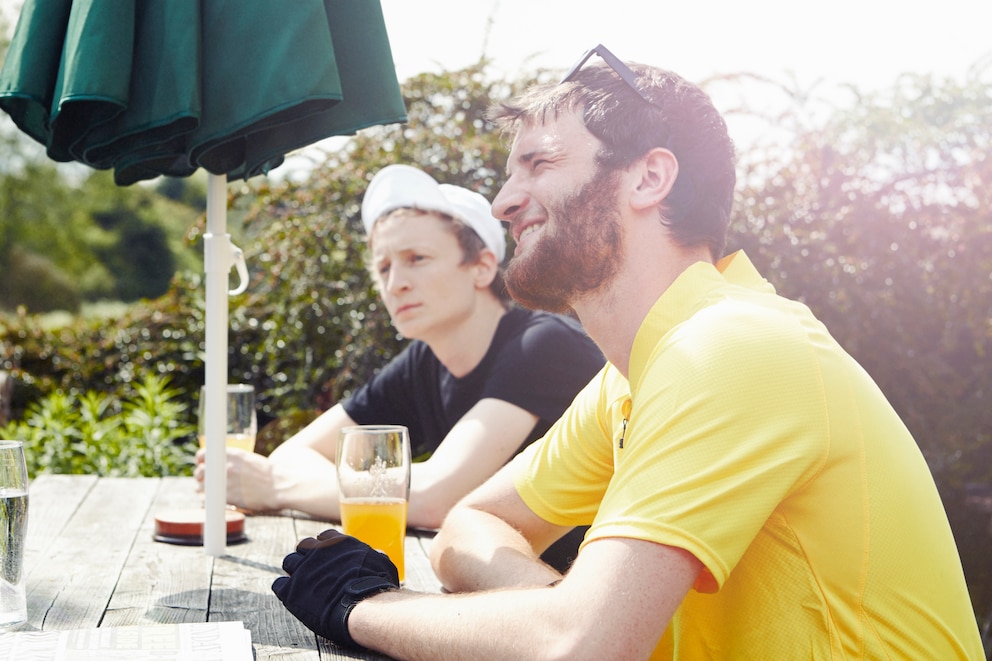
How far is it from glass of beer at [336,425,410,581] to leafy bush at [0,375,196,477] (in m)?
3.07

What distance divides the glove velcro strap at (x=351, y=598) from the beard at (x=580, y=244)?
0.59 m

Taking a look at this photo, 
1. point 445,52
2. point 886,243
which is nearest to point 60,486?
point 445,52

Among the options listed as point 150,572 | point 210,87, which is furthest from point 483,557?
point 210,87

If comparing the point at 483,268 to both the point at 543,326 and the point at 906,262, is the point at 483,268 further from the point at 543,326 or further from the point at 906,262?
the point at 906,262

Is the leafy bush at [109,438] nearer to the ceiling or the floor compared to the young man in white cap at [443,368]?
nearer to the floor

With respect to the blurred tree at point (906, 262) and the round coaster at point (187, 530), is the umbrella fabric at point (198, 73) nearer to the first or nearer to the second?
the round coaster at point (187, 530)

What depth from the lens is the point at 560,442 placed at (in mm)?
1829

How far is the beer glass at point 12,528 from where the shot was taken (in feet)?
4.53

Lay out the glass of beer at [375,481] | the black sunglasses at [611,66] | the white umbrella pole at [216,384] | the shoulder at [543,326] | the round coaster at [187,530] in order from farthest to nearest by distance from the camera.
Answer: the shoulder at [543,326]
the round coaster at [187,530]
the white umbrella pole at [216,384]
the glass of beer at [375,481]
the black sunglasses at [611,66]

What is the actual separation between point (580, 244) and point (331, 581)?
696 mm

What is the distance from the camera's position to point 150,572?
1845mm

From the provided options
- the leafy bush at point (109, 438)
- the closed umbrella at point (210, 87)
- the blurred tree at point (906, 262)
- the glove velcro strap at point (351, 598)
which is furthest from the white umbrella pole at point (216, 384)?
the blurred tree at point (906, 262)

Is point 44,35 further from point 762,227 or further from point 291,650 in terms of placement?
point 762,227

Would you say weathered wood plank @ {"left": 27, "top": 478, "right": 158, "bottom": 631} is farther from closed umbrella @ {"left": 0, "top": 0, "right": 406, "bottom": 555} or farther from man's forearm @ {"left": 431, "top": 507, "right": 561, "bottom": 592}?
man's forearm @ {"left": 431, "top": 507, "right": 561, "bottom": 592}
